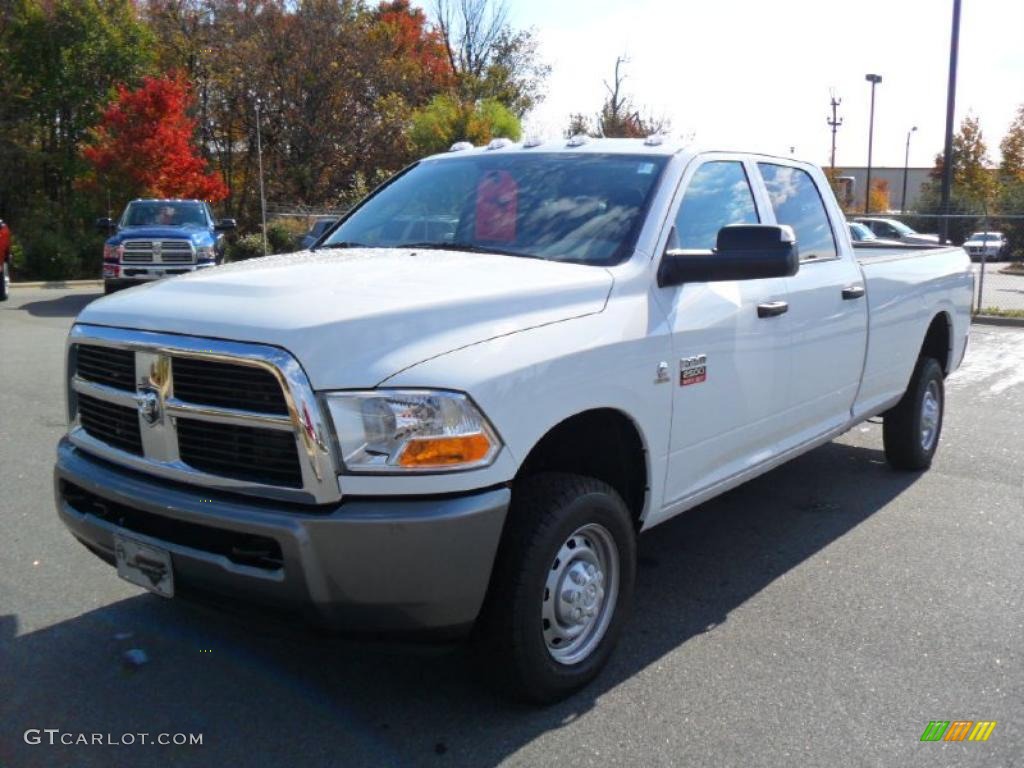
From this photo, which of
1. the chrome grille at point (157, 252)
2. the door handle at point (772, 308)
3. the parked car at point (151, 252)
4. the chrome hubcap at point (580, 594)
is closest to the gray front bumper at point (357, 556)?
the chrome hubcap at point (580, 594)

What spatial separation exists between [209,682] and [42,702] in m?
0.55

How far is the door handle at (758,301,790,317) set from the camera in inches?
174

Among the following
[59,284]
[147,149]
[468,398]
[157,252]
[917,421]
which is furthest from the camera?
[147,149]

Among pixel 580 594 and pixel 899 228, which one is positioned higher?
pixel 899 228

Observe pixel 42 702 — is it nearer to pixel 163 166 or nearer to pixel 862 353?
pixel 862 353

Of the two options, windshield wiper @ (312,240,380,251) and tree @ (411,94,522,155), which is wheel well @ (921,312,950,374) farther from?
tree @ (411,94,522,155)

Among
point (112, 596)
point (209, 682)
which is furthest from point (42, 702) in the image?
point (112, 596)

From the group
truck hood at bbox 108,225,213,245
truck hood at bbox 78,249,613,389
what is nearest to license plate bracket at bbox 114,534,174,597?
truck hood at bbox 78,249,613,389

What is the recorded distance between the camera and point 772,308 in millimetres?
4484

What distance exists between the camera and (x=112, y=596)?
4.38 m

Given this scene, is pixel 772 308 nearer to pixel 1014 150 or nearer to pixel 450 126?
pixel 450 126

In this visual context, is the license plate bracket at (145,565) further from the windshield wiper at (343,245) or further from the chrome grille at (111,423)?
the windshield wiper at (343,245)

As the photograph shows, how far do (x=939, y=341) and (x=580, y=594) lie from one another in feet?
14.3

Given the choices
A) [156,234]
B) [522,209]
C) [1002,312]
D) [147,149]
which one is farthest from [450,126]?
[522,209]
